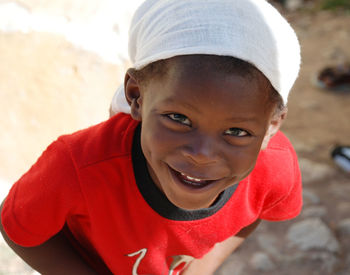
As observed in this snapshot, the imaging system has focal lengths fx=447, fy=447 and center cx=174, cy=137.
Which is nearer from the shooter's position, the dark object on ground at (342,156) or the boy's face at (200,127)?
the boy's face at (200,127)

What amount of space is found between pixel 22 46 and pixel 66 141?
50.0 inches

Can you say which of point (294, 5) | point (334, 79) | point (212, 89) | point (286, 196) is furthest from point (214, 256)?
point (294, 5)

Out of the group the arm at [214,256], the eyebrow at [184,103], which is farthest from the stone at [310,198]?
the eyebrow at [184,103]

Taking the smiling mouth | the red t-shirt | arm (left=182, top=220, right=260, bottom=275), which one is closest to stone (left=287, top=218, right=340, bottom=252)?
arm (left=182, top=220, right=260, bottom=275)

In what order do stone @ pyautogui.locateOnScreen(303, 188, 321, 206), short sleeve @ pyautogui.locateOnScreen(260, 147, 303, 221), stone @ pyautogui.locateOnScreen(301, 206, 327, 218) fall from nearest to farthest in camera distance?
short sleeve @ pyautogui.locateOnScreen(260, 147, 303, 221)
stone @ pyautogui.locateOnScreen(301, 206, 327, 218)
stone @ pyautogui.locateOnScreen(303, 188, 321, 206)

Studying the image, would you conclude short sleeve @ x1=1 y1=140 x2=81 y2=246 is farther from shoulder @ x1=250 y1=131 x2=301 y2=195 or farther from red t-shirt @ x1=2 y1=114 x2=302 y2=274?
shoulder @ x1=250 y1=131 x2=301 y2=195

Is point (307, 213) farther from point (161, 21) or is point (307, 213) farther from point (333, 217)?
point (161, 21)

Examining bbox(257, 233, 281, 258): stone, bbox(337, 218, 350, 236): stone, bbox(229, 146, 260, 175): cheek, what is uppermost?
bbox(229, 146, 260, 175): cheek

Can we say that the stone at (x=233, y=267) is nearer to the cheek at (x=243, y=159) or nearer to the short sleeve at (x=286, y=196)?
the short sleeve at (x=286, y=196)

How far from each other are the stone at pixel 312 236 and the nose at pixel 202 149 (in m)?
1.43

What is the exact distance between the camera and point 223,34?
1.10 meters

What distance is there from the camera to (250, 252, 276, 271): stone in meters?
2.29

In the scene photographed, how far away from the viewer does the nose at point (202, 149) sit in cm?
117

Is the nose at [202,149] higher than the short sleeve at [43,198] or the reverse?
higher
